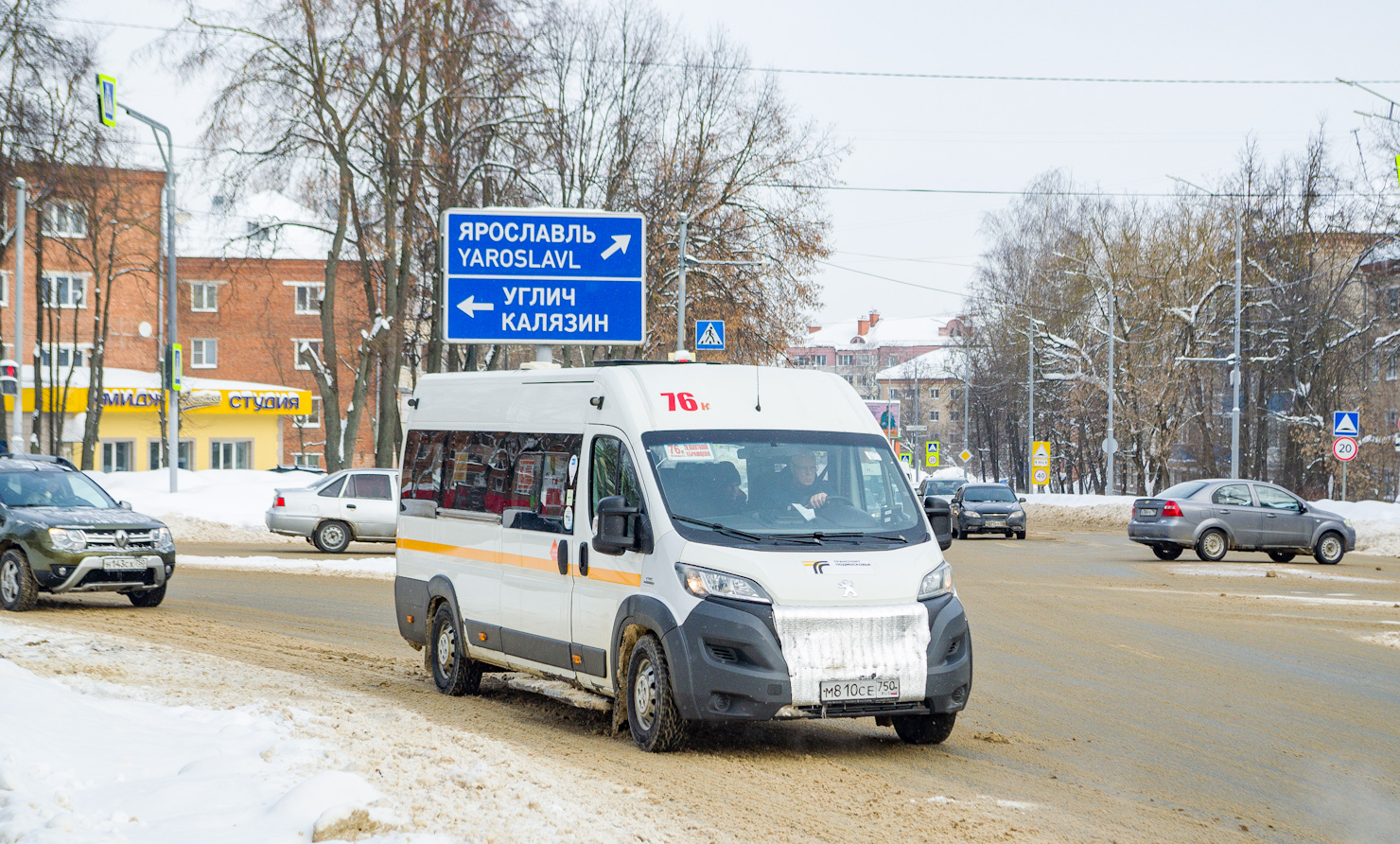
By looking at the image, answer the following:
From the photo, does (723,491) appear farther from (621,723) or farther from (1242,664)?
(1242,664)

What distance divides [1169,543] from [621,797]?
24.6 m

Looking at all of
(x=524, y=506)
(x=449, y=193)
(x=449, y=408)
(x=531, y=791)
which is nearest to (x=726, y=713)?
(x=531, y=791)

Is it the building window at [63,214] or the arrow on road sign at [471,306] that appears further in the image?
the building window at [63,214]

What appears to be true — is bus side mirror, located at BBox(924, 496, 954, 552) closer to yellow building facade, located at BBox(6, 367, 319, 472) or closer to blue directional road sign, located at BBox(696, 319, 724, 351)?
blue directional road sign, located at BBox(696, 319, 724, 351)

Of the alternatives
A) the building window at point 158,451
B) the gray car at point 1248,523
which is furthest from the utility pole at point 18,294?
the building window at point 158,451

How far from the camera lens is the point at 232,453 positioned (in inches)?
2623

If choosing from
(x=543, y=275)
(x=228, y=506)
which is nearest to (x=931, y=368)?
(x=228, y=506)

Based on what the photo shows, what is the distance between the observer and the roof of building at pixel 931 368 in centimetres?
9256

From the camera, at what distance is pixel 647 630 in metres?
8.51

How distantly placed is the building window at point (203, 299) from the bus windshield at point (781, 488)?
7179cm

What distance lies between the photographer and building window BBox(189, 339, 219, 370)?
77938 mm

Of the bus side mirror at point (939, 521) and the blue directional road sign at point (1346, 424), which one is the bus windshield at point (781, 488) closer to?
the bus side mirror at point (939, 521)

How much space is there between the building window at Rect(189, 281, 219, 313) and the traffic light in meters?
39.9

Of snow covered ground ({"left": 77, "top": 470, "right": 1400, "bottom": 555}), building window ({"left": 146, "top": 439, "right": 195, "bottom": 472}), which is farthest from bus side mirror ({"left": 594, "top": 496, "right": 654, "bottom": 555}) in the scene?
building window ({"left": 146, "top": 439, "right": 195, "bottom": 472})
